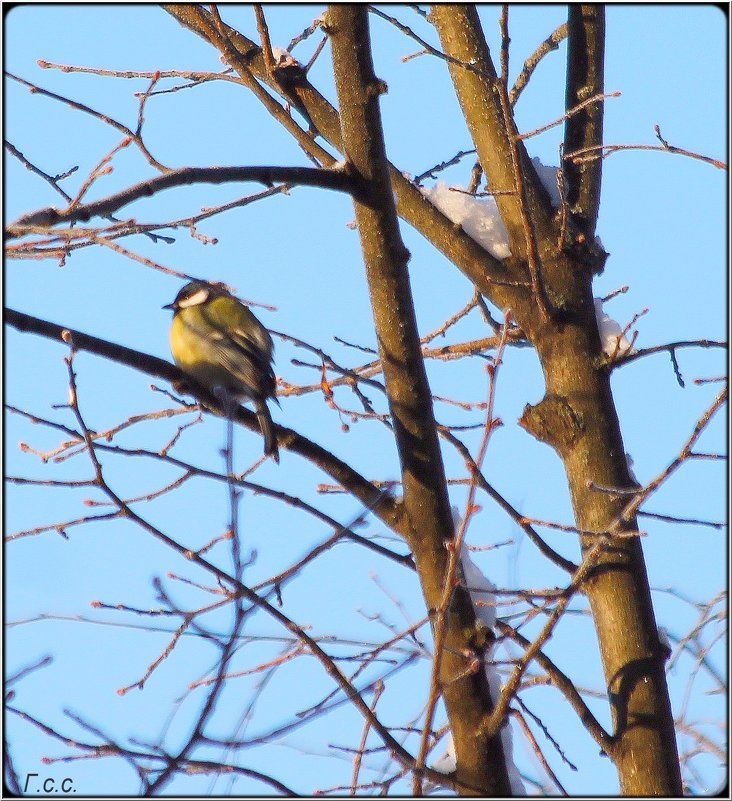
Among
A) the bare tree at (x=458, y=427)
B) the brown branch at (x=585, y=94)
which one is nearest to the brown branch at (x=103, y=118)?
the bare tree at (x=458, y=427)

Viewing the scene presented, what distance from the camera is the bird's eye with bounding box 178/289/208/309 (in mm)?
5359

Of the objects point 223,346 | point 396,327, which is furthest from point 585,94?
point 223,346

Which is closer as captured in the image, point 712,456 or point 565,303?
point 712,456

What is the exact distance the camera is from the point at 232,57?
3.61m

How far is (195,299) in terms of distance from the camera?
17.9 ft

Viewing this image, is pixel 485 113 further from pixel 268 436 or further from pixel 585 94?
pixel 268 436

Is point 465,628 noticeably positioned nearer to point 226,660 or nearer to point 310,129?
point 226,660

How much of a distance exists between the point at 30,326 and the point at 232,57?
1.67 m

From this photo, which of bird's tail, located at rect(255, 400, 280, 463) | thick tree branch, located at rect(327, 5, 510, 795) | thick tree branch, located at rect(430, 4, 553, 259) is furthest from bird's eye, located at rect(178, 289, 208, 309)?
thick tree branch, located at rect(327, 5, 510, 795)

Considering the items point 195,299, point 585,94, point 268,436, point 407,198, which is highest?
point 195,299

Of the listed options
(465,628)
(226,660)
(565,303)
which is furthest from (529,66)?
(226,660)

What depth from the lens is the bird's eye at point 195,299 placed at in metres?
5.36

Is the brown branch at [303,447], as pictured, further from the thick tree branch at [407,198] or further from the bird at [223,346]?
the bird at [223,346]

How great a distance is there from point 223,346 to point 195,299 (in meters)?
0.79
